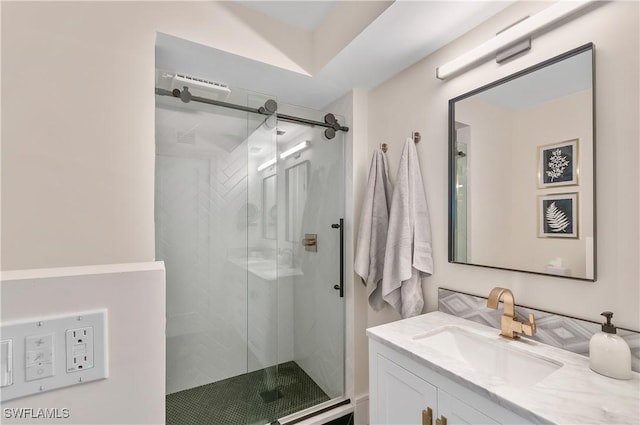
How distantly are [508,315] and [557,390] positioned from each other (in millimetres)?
342

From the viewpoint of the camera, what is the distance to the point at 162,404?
72 cm

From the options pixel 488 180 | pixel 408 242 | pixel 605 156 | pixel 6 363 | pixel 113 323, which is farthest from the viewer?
pixel 408 242

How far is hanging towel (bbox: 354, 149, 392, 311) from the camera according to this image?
64.6 inches

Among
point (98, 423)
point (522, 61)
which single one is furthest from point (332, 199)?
point (98, 423)

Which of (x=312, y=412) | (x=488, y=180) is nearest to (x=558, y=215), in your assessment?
(x=488, y=180)

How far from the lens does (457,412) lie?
33.9 inches

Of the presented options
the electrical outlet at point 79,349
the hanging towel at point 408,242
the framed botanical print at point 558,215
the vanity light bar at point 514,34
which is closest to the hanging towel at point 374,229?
the hanging towel at point 408,242

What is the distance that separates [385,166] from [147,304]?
1.37 m

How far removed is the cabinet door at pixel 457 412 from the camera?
801 mm

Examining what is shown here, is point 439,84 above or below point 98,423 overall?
above

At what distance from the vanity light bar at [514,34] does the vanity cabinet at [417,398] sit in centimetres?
123

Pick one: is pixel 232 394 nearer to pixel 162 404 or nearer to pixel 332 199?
pixel 162 404

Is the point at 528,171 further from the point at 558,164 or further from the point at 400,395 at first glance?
the point at 400,395

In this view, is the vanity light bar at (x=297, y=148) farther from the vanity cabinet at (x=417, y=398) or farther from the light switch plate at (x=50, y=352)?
the light switch plate at (x=50, y=352)
